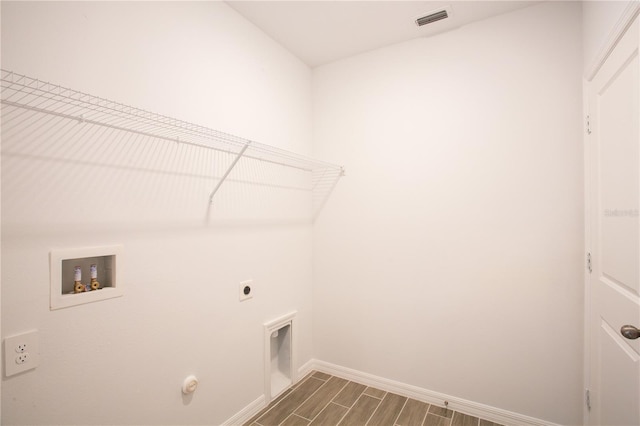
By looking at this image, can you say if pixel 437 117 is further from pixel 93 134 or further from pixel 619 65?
pixel 93 134

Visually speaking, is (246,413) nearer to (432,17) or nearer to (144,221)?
(144,221)

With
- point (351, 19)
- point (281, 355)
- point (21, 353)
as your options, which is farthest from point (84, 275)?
point (351, 19)

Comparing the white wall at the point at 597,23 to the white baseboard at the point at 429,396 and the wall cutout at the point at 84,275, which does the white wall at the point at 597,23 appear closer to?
the white baseboard at the point at 429,396

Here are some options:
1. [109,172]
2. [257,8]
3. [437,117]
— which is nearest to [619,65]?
[437,117]

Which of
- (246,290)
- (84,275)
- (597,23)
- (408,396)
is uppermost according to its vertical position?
(597,23)

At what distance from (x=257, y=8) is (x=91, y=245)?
1.72 metres

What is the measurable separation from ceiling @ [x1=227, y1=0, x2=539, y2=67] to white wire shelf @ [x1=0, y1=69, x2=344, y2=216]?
90 centimetres

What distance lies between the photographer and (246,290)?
2.01m

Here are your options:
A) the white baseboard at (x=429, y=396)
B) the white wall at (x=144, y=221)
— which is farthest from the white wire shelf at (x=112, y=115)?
the white baseboard at (x=429, y=396)

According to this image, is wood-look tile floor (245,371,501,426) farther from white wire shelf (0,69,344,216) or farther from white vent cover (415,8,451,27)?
white vent cover (415,8,451,27)

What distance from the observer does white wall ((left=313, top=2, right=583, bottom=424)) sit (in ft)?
5.98

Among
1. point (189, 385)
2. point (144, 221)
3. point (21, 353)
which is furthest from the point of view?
Result: point (189, 385)

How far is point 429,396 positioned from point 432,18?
8.77 ft

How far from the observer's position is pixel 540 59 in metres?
1.87
